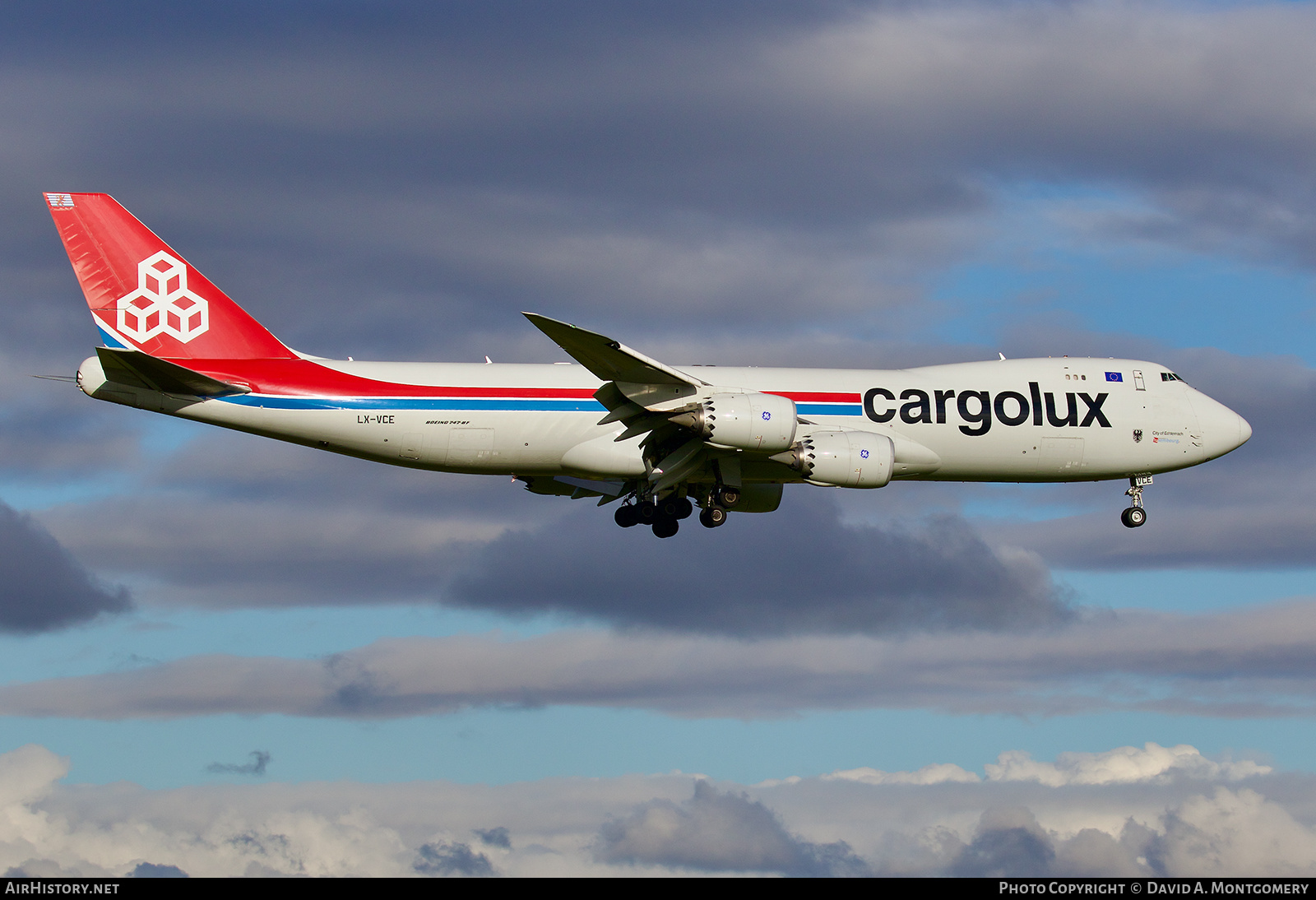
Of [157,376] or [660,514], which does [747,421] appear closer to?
[660,514]

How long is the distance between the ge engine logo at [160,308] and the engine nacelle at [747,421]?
1595cm

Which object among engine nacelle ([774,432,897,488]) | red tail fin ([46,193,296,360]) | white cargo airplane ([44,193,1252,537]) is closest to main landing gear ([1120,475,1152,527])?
white cargo airplane ([44,193,1252,537])

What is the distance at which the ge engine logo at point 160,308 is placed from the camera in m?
40.7

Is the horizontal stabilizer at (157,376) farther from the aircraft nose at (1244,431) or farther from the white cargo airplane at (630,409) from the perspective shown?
the aircraft nose at (1244,431)

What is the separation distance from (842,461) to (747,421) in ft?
11.7

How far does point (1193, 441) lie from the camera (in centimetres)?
4453

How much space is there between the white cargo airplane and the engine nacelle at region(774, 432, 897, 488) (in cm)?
5

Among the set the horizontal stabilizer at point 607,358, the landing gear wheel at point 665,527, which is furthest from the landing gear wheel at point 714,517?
the horizontal stabilizer at point 607,358

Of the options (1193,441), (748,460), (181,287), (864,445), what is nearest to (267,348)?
(181,287)

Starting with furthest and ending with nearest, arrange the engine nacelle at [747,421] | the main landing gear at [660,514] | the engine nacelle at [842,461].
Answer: the main landing gear at [660,514] < the engine nacelle at [842,461] < the engine nacelle at [747,421]
